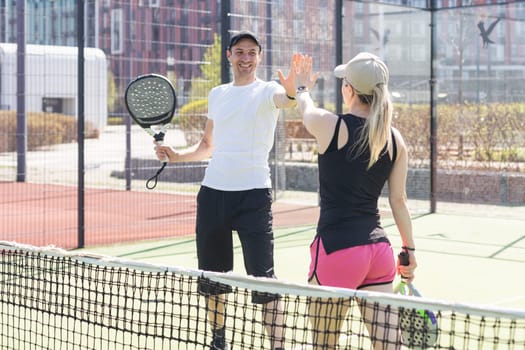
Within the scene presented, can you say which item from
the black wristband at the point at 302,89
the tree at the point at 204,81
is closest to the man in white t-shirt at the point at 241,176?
the black wristband at the point at 302,89

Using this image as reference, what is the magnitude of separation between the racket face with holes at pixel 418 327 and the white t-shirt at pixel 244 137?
1227 mm

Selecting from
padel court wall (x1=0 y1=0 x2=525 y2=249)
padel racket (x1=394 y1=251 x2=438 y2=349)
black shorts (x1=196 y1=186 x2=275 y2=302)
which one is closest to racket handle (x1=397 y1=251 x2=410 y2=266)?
padel racket (x1=394 y1=251 x2=438 y2=349)

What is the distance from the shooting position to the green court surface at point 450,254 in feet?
24.6

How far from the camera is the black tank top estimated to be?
3.85 m

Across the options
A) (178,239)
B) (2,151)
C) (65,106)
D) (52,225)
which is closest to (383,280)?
(178,239)

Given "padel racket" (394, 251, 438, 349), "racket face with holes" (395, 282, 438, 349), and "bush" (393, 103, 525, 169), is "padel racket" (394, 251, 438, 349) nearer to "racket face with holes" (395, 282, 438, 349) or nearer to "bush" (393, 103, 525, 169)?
"racket face with holes" (395, 282, 438, 349)

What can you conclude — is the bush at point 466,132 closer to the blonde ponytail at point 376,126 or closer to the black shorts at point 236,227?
the black shorts at point 236,227

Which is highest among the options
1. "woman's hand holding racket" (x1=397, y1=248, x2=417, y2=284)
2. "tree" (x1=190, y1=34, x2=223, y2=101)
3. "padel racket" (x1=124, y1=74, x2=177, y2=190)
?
"tree" (x1=190, y1=34, x2=223, y2=101)

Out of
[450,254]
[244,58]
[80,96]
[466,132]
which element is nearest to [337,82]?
[466,132]

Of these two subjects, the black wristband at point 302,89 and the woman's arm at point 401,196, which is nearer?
the woman's arm at point 401,196

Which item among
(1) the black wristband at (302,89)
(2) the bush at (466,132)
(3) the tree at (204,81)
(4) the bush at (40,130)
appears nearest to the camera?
(1) the black wristband at (302,89)

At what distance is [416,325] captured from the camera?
13.2ft

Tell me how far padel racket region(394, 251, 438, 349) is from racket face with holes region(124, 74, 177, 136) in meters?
1.66

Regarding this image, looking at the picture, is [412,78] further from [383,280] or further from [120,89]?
[383,280]
